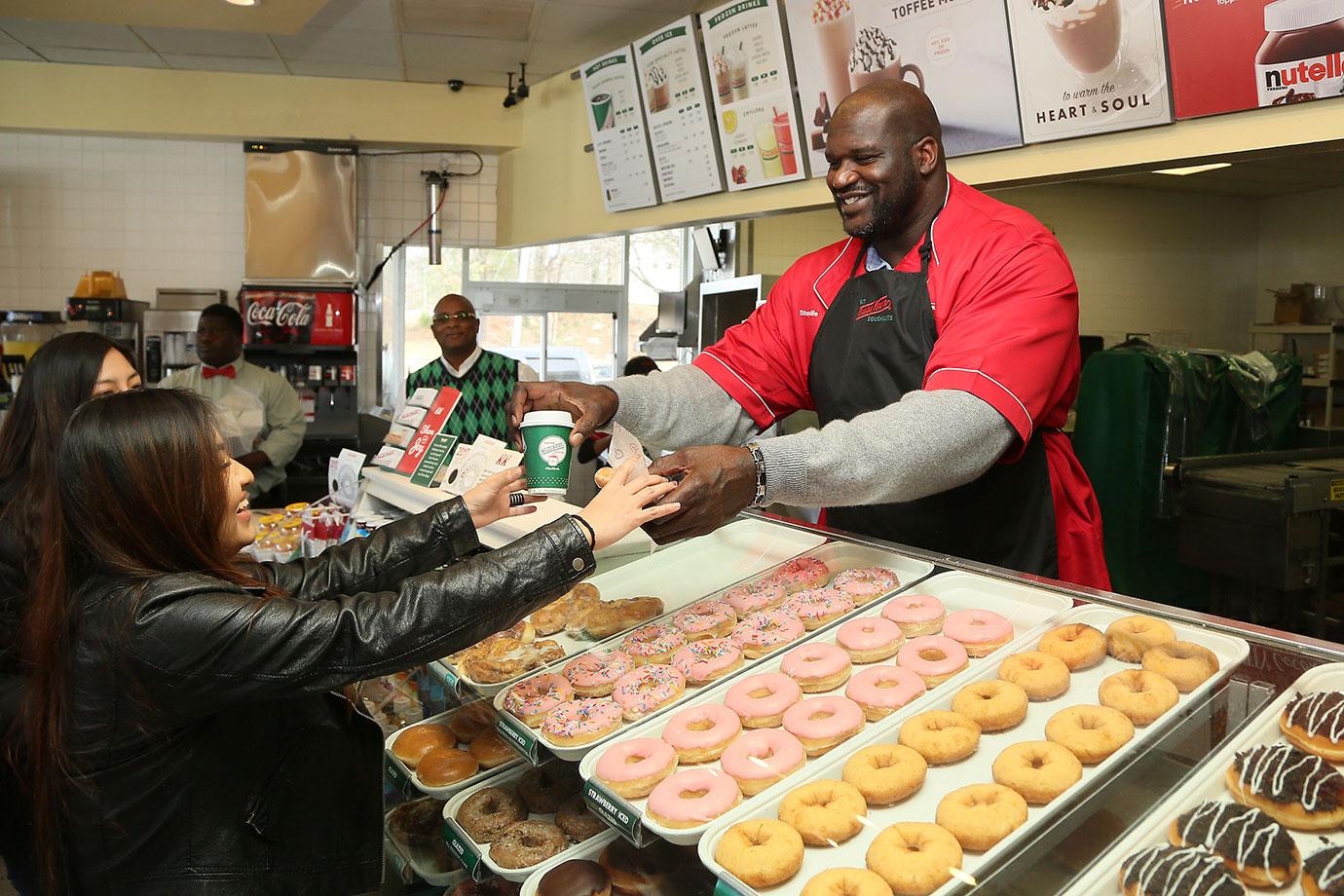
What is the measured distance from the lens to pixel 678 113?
16.4 feet

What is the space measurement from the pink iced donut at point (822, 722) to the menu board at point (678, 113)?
3898 mm

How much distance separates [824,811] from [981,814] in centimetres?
17

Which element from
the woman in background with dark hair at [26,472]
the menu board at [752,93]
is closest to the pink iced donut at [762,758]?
the woman in background with dark hair at [26,472]

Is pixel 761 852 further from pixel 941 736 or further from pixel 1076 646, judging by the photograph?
pixel 1076 646

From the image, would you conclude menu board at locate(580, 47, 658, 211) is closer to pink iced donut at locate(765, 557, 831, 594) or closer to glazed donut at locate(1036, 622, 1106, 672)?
pink iced donut at locate(765, 557, 831, 594)

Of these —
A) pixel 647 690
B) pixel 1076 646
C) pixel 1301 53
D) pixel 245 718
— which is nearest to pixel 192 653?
pixel 245 718

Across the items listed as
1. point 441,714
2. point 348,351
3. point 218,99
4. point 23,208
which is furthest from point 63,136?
point 441,714

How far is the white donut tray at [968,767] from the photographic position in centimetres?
108

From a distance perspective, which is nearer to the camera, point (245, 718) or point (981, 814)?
point (981, 814)

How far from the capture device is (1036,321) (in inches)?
67.1

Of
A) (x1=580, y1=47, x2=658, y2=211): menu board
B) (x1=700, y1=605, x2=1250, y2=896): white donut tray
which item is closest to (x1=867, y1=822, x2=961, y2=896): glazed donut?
(x1=700, y1=605, x2=1250, y2=896): white donut tray

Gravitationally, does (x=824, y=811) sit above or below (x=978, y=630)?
below

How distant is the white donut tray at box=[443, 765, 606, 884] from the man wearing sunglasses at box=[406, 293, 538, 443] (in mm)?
3530

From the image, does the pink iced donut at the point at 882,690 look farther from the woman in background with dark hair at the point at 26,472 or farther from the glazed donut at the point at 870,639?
the woman in background with dark hair at the point at 26,472
